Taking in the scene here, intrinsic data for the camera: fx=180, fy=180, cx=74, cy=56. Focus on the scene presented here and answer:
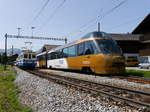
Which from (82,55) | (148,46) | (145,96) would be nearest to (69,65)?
(82,55)

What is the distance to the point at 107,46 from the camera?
43.0 feet

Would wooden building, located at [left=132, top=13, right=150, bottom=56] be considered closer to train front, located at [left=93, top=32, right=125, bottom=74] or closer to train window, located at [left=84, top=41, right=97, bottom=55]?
train front, located at [left=93, top=32, right=125, bottom=74]

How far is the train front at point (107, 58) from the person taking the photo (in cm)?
1228

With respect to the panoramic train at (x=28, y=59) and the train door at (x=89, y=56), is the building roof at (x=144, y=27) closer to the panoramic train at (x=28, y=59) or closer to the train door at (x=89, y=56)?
the train door at (x=89, y=56)

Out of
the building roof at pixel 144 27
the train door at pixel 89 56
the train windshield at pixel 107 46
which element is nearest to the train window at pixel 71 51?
the train door at pixel 89 56

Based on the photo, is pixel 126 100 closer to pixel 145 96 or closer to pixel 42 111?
pixel 145 96

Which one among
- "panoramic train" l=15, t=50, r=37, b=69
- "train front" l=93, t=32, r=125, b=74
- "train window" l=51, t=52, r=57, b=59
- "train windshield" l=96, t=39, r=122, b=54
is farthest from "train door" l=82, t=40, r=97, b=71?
"panoramic train" l=15, t=50, r=37, b=69

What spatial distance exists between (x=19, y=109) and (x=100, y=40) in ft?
29.3

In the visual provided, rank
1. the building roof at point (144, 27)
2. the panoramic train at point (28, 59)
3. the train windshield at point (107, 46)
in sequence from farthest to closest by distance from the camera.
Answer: the building roof at point (144, 27) < the panoramic train at point (28, 59) < the train windshield at point (107, 46)

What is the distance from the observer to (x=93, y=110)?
4695 mm

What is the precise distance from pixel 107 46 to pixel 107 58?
4.00ft

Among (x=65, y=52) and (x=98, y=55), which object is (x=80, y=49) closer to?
(x=98, y=55)

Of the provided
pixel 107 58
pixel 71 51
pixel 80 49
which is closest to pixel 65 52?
pixel 71 51

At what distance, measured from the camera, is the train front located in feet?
40.3
